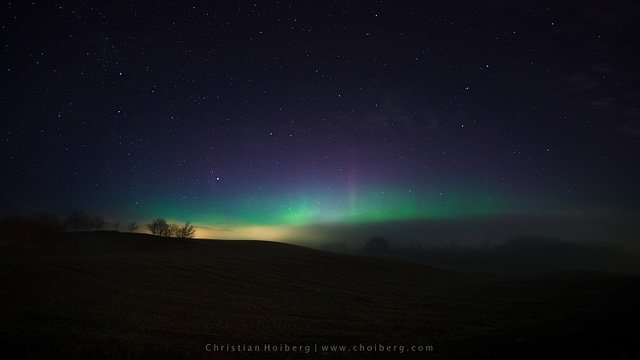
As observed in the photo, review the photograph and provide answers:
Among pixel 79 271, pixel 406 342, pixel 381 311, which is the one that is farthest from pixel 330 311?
pixel 79 271

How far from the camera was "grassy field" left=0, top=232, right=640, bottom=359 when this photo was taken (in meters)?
10.8

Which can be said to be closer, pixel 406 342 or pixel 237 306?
pixel 406 342

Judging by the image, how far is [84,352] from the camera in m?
10.4

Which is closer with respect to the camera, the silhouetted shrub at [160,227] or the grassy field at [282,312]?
the grassy field at [282,312]

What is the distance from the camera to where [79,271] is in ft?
78.1

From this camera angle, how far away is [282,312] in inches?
666

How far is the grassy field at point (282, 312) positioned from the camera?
10.8 metres

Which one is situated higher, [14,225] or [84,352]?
[14,225]

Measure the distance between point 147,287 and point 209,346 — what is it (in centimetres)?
1194

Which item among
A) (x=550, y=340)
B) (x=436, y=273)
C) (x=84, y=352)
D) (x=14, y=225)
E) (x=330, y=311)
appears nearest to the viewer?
(x=84, y=352)

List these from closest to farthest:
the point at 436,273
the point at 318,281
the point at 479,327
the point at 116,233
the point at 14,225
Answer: the point at 479,327, the point at 318,281, the point at 436,273, the point at 14,225, the point at 116,233

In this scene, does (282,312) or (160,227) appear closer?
(282,312)

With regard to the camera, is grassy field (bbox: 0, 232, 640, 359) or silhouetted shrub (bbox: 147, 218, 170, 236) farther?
silhouetted shrub (bbox: 147, 218, 170, 236)

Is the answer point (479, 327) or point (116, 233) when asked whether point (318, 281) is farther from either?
point (116, 233)
